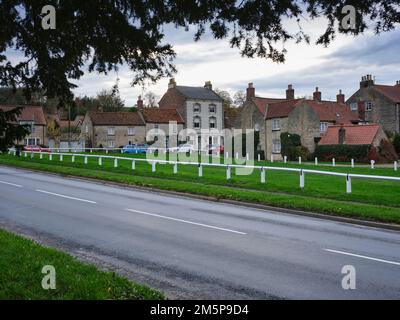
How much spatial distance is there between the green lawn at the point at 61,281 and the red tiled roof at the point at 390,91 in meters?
68.9

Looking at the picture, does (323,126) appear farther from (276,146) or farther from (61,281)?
(61,281)

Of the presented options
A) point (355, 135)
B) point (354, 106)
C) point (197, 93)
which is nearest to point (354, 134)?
point (355, 135)

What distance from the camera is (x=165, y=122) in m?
76.6

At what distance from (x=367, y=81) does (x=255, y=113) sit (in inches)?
906

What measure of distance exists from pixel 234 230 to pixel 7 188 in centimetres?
1344

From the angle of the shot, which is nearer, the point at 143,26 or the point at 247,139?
the point at 143,26

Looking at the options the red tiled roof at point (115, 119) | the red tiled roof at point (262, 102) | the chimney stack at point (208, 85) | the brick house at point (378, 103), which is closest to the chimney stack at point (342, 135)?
the red tiled roof at point (262, 102)

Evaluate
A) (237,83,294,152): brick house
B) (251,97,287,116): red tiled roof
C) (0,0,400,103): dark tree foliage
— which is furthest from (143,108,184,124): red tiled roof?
(0,0,400,103): dark tree foliage

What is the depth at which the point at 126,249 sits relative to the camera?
9.99 metres

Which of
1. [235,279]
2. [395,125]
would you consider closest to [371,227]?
[235,279]

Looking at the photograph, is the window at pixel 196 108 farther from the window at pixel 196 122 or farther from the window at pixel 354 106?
the window at pixel 354 106

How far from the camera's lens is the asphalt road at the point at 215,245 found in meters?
7.49

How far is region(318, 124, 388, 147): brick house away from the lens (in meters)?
50.3
